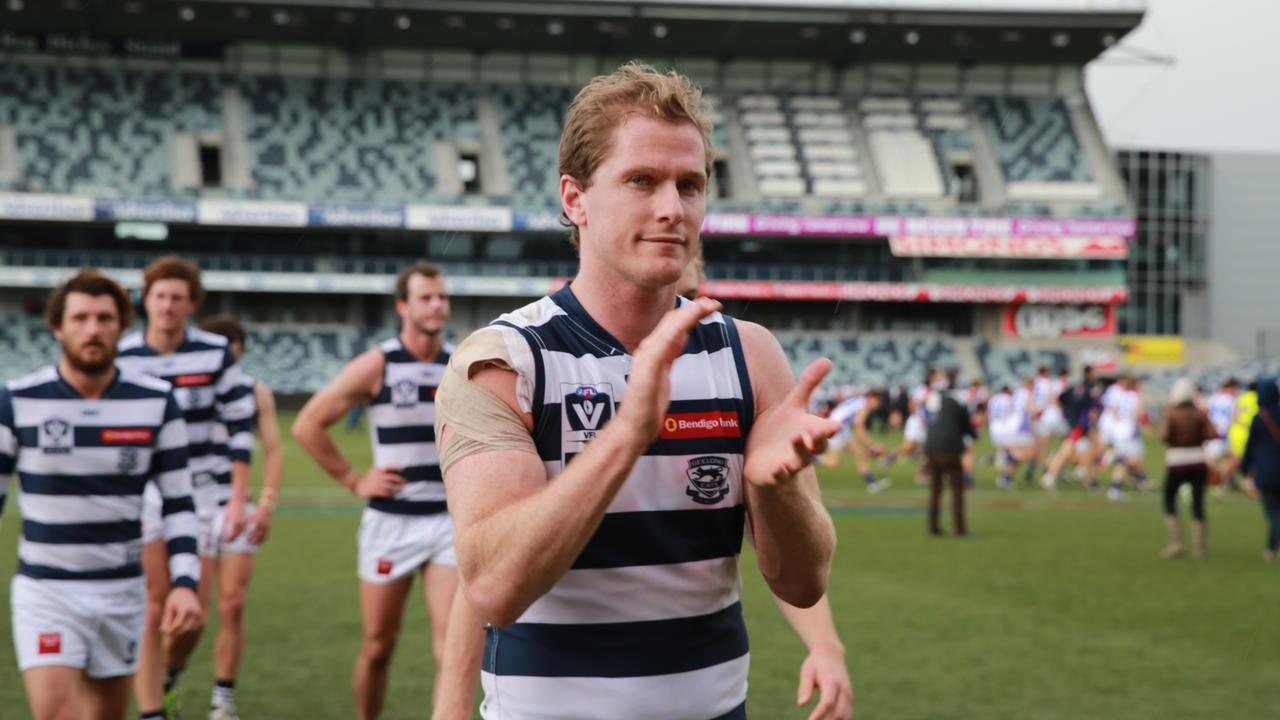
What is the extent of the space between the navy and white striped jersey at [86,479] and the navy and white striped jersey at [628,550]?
2925 millimetres

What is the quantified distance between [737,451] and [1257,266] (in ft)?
240

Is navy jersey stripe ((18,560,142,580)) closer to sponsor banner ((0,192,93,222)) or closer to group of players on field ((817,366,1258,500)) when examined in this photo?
group of players on field ((817,366,1258,500))

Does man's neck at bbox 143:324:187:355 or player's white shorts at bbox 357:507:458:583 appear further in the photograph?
man's neck at bbox 143:324:187:355


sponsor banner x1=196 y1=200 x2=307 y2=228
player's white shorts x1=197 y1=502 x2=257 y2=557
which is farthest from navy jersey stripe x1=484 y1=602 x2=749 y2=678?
sponsor banner x1=196 y1=200 x2=307 y2=228

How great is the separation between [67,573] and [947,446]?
1178 cm

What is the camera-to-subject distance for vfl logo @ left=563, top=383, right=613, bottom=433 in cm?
239

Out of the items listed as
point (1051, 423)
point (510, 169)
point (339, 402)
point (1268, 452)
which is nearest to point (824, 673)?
point (339, 402)

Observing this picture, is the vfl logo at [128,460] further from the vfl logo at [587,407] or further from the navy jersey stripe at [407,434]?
the vfl logo at [587,407]

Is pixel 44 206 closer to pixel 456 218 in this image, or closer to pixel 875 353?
pixel 456 218

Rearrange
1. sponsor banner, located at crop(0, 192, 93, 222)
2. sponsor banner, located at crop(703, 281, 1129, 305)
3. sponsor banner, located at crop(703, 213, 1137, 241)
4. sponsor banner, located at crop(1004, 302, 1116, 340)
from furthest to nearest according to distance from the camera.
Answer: sponsor banner, located at crop(1004, 302, 1116, 340) < sponsor banner, located at crop(703, 281, 1129, 305) < sponsor banner, located at crop(703, 213, 1137, 241) < sponsor banner, located at crop(0, 192, 93, 222)

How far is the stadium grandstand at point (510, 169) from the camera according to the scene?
48250mm

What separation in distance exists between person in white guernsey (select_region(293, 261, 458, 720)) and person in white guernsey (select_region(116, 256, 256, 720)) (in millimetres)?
555

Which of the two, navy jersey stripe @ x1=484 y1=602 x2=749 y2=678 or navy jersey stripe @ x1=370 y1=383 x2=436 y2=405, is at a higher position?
navy jersey stripe @ x1=370 y1=383 x2=436 y2=405

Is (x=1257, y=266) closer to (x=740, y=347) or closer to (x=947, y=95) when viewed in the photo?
(x=947, y=95)
